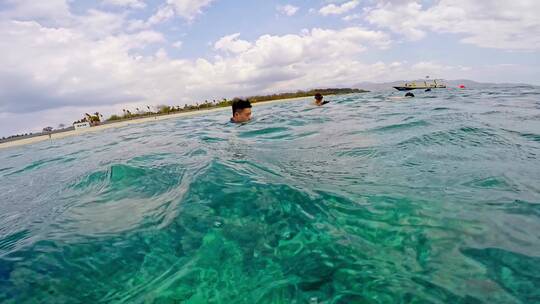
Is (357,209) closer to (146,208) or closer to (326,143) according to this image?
(146,208)

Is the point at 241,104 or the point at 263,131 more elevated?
the point at 241,104

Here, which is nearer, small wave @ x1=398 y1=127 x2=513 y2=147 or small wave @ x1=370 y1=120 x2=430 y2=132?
small wave @ x1=398 y1=127 x2=513 y2=147

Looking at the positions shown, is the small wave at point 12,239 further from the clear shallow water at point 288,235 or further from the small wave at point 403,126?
the small wave at point 403,126

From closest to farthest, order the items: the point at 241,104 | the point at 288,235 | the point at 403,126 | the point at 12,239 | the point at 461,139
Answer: the point at 288,235
the point at 12,239
the point at 461,139
the point at 403,126
the point at 241,104

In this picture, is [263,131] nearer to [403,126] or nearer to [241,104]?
[241,104]

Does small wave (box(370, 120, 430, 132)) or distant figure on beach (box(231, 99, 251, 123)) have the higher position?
distant figure on beach (box(231, 99, 251, 123))

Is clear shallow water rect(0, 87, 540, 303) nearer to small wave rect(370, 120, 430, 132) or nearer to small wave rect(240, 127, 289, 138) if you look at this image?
small wave rect(370, 120, 430, 132)

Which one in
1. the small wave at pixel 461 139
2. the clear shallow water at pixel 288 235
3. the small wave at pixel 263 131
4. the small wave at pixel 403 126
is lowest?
the clear shallow water at pixel 288 235

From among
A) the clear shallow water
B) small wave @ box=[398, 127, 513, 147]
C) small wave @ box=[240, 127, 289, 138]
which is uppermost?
small wave @ box=[240, 127, 289, 138]

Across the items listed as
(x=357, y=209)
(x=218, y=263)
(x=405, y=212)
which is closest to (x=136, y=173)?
(x=218, y=263)

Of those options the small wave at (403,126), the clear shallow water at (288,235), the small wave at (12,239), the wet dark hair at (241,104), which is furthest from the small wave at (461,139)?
the wet dark hair at (241,104)

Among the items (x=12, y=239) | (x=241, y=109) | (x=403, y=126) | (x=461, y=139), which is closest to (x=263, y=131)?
(x=241, y=109)

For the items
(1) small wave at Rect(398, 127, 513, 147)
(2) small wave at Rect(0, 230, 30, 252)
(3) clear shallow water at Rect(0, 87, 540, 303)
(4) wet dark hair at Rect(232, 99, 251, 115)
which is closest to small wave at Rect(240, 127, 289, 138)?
(4) wet dark hair at Rect(232, 99, 251, 115)

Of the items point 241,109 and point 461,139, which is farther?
point 241,109
